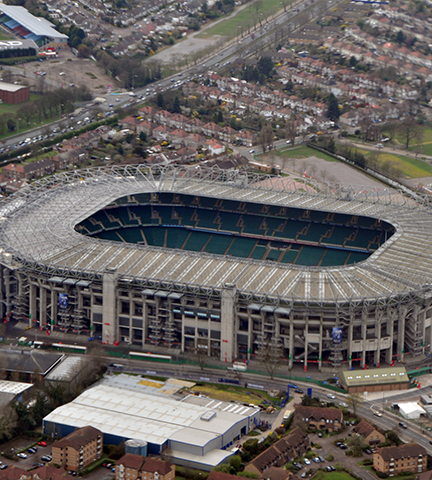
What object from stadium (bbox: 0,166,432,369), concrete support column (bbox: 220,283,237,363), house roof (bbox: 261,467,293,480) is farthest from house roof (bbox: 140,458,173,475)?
stadium (bbox: 0,166,432,369)

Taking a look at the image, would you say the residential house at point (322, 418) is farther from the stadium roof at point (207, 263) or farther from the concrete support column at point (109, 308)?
the concrete support column at point (109, 308)

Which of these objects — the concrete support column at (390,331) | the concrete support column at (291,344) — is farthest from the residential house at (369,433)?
the concrete support column at (390,331)

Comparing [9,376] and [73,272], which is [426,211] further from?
[9,376]

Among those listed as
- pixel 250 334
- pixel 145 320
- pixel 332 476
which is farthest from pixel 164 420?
pixel 145 320

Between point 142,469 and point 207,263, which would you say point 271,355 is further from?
point 142,469

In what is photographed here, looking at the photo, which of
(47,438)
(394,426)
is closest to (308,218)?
(394,426)

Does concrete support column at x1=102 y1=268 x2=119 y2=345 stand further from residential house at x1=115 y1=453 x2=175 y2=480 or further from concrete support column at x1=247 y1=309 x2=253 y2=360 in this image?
residential house at x1=115 y1=453 x2=175 y2=480
